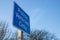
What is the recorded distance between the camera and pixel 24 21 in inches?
212

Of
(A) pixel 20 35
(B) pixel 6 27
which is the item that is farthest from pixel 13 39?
(A) pixel 20 35

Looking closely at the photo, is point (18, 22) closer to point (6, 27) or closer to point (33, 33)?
point (6, 27)

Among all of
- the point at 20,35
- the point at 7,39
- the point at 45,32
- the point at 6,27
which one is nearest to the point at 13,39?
the point at 7,39

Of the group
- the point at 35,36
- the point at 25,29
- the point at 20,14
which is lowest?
the point at 25,29

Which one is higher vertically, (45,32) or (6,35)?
(45,32)

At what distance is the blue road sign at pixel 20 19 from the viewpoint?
4.76 meters

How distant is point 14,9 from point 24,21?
2.54 feet

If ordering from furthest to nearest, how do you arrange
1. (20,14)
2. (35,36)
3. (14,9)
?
1. (35,36)
2. (20,14)
3. (14,9)

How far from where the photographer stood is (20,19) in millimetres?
5090

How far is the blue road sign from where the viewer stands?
476 cm

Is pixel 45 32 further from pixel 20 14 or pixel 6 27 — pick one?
pixel 20 14

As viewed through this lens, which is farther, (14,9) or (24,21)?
(24,21)

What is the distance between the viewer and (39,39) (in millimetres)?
26203

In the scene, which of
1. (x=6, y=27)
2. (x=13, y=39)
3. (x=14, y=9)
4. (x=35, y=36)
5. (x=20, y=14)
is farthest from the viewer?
(x=35, y=36)
